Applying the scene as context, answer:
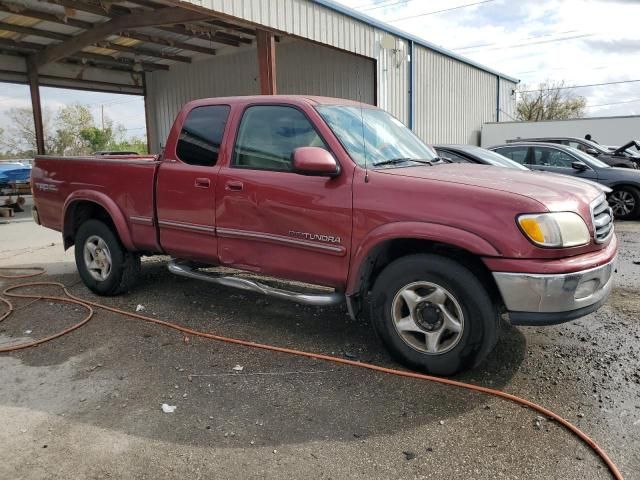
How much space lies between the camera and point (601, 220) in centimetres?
342

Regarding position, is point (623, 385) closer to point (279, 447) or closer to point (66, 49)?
point (279, 447)

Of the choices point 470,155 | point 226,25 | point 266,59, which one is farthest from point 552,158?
point 226,25

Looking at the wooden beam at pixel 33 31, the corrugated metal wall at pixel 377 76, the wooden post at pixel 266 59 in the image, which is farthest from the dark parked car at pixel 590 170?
the wooden beam at pixel 33 31

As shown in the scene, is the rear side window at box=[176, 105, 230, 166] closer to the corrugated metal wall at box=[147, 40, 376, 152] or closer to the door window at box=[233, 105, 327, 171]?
the door window at box=[233, 105, 327, 171]

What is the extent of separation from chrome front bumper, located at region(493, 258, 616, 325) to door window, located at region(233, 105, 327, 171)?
1.64m

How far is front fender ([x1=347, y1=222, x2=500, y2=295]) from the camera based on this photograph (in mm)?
3084

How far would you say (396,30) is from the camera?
14.0 meters

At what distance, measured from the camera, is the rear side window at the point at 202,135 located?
443 centimetres

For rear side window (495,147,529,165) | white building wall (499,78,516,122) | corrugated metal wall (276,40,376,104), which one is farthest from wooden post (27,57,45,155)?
white building wall (499,78,516,122)

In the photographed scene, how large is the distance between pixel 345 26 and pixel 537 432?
36.1 feet

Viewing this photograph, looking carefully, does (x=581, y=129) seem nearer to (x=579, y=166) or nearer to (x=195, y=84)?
(x=579, y=166)

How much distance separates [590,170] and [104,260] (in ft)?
30.9

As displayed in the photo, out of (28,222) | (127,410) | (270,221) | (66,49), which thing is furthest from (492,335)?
(66,49)

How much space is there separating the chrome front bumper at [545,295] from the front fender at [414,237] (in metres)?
0.21
